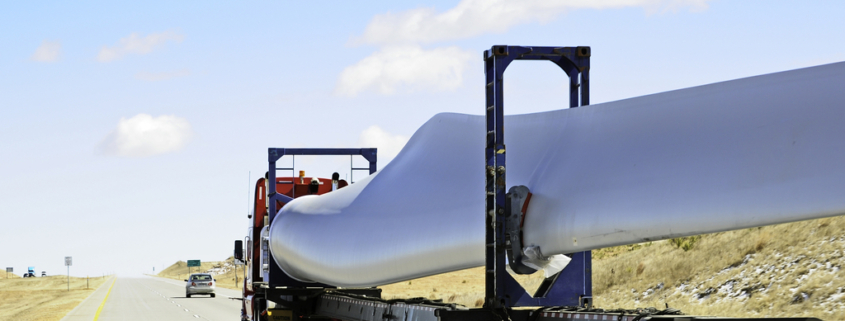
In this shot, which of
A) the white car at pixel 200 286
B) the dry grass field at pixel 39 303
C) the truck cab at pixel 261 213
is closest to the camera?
the truck cab at pixel 261 213

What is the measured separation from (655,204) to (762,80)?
977mm

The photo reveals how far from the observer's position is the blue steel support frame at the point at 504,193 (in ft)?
21.9

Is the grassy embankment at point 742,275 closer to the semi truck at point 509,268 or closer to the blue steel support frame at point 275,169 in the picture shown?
the blue steel support frame at point 275,169

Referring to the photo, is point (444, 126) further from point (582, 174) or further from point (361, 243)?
point (582, 174)

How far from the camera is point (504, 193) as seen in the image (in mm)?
6652

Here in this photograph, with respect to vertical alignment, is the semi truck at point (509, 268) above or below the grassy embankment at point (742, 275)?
above

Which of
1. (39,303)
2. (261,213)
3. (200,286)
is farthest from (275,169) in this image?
(200,286)

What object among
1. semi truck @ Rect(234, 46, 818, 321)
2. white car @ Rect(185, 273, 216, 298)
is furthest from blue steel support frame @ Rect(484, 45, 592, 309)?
white car @ Rect(185, 273, 216, 298)

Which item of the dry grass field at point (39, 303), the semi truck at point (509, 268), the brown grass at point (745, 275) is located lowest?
the dry grass field at point (39, 303)

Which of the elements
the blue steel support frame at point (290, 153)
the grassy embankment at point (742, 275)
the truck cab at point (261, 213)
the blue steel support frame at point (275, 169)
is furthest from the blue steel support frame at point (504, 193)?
the grassy embankment at point (742, 275)

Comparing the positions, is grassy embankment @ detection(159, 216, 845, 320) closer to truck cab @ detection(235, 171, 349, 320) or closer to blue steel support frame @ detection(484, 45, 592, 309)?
truck cab @ detection(235, 171, 349, 320)

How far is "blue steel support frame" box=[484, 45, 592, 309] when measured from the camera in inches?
262

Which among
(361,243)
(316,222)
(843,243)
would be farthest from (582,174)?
(843,243)

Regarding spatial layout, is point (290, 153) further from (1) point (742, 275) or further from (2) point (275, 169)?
(1) point (742, 275)
